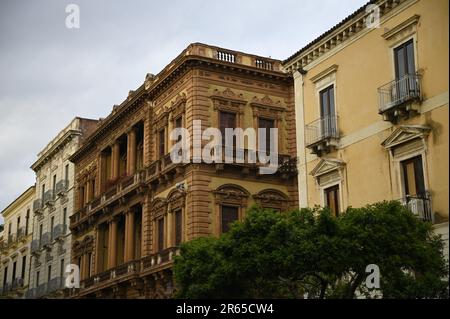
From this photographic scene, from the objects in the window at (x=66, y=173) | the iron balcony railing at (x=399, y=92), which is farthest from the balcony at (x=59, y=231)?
the iron balcony railing at (x=399, y=92)

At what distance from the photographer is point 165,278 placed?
109 feet

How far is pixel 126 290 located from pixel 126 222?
353 cm

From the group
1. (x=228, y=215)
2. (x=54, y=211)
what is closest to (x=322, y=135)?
(x=228, y=215)

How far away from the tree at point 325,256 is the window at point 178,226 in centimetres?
1255

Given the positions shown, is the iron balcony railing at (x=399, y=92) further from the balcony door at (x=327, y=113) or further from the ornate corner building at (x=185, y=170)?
the ornate corner building at (x=185, y=170)

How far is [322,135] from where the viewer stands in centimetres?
2531

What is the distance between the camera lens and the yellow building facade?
20812 mm

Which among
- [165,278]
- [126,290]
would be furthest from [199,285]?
[126,290]

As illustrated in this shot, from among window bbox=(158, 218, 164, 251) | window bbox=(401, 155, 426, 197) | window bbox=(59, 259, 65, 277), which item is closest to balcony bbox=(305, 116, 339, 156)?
window bbox=(401, 155, 426, 197)

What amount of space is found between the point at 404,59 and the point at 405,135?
8.04 ft

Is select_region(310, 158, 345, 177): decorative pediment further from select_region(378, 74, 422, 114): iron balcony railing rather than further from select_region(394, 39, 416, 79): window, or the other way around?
select_region(394, 39, 416, 79): window

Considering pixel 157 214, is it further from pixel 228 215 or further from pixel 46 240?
pixel 46 240

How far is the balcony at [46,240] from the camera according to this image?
5194 centimetres
